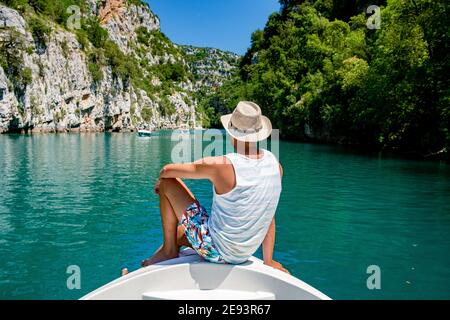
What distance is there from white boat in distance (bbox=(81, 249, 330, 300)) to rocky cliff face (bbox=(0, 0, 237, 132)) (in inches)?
1969

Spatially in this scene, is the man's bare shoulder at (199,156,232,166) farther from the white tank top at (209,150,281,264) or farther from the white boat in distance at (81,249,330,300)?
the white boat in distance at (81,249,330,300)

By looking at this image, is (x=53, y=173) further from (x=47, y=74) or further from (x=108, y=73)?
(x=108, y=73)

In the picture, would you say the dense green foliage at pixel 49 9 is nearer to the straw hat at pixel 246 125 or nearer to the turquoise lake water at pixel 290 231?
the turquoise lake water at pixel 290 231

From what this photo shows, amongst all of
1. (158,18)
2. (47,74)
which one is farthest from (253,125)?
(158,18)

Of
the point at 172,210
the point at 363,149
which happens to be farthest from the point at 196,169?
the point at 363,149

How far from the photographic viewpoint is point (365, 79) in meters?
32.8

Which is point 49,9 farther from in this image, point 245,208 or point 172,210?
point 245,208

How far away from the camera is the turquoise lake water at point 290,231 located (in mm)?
5980

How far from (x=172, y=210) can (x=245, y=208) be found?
793mm

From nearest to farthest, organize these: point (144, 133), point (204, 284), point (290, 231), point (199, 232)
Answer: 1. point (204, 284)
2. point (199, 232)
3. point (290, 231)
4. point (144, 133)

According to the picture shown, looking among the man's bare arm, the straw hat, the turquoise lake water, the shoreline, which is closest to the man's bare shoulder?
the man's bare arm

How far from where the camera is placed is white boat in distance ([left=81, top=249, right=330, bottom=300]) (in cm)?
326

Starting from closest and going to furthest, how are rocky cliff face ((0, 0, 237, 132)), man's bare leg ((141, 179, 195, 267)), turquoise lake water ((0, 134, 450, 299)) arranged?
man's bare leg ((141, 179, 195, 267)), turquoise lake water ((0, 134, 450, 299)), rocky cliff face ((0, 0, 237, 132))
